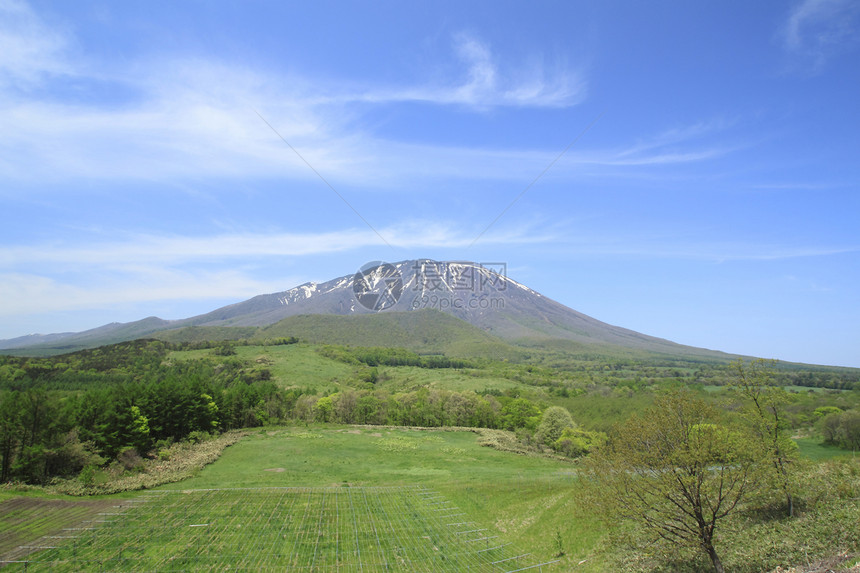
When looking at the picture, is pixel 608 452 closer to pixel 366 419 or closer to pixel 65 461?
pixel 65 461

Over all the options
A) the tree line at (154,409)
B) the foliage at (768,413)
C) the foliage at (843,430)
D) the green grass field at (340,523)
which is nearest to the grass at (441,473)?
the green grass field at (340,523)

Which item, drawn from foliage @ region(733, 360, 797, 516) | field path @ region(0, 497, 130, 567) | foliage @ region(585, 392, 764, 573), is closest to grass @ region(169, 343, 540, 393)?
field path @ region(0, 497, 130, 567)

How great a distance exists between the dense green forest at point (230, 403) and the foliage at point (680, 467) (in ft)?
12.4

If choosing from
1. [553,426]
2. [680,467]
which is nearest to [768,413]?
[680,467]

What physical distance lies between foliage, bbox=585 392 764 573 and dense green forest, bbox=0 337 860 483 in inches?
149

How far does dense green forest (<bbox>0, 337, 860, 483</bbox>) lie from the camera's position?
36.1 metres

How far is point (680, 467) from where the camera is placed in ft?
54.2

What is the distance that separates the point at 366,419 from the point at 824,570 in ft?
220

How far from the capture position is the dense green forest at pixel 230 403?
118 feet

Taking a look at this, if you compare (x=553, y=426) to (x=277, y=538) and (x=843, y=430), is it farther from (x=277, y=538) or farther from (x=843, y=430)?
(x=277, y=538)

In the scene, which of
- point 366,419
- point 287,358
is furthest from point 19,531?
point 287,358

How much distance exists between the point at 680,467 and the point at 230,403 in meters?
62.5

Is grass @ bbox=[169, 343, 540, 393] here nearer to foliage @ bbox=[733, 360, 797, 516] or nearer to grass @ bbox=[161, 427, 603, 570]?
grass @ bbox=[161, 427, 603, 570]

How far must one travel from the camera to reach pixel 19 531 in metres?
23.8
